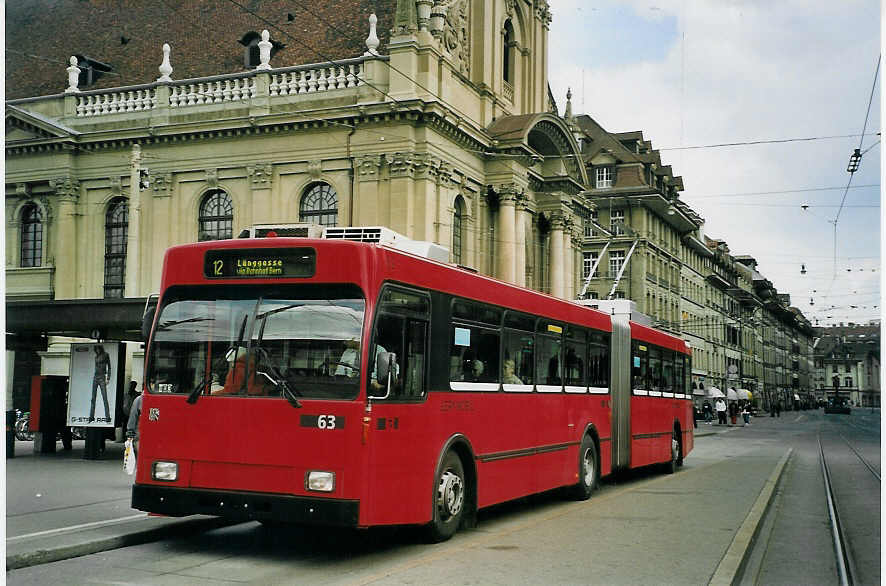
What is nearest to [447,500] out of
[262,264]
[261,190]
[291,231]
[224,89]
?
[262,264]

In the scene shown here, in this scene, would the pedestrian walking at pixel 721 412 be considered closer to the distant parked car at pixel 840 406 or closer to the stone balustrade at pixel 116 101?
the distant parked car at pixel 840 406

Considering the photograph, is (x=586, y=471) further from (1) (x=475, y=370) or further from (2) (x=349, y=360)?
(2) (x=349, y=360)

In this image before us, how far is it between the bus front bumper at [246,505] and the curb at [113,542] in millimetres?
640

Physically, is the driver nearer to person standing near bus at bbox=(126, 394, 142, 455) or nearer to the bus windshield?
the bus windshield

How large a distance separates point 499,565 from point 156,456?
3478 millimetres

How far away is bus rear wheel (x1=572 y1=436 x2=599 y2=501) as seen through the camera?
615 inches

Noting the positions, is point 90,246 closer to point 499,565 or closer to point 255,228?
point 255,228

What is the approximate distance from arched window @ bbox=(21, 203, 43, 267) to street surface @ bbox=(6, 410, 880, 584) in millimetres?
26718

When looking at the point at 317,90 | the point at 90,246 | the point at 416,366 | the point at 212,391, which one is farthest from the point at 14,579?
the point at 90,246

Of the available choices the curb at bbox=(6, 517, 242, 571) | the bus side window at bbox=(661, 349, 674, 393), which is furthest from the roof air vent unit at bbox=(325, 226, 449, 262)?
the bus side window at bbox=(661, 349, 674, 393)

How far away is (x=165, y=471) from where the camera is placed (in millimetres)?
9695

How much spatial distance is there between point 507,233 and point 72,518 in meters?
31.0

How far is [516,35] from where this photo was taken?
148 ft

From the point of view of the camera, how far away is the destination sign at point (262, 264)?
958 cm
